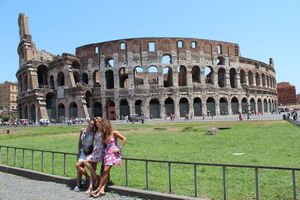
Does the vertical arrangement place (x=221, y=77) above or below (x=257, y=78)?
below

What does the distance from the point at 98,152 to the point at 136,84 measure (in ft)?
143

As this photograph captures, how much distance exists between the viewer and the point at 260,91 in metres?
57.3

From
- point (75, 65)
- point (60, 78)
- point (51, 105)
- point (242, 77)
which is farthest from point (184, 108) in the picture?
point (51, 105)

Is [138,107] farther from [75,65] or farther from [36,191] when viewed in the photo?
[36,191]

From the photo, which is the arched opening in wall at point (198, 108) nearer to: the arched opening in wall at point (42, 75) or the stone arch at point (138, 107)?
the stone arch at point (138, 107)

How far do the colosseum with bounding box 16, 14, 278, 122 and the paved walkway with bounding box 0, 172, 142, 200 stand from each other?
3830cm

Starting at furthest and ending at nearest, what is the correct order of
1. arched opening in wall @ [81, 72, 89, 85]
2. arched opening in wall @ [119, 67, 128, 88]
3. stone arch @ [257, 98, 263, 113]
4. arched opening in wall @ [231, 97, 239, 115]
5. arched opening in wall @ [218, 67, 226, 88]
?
stone arch @ [257, 98, 263, 113] < arched opening in wall @ [119, 67, 128, 88] < arched opening in wall @ [231, 97, 239, 115] < arched opening in wall @ [218, 67, 226, 88] < arched opening in wall @ [81, 72, 89, 85]

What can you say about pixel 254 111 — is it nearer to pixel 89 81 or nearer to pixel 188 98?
pixel 188 98

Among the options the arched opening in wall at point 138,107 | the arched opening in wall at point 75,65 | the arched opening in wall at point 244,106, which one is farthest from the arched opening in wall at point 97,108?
the arched opening in wall at point 244,106

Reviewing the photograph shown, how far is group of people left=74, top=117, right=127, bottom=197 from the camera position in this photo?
709 centimetres

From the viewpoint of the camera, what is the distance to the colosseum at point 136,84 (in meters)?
48.0

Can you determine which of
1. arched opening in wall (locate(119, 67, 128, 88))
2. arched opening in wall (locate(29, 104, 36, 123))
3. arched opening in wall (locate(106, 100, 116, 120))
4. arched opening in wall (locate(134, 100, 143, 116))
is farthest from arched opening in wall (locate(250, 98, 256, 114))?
arched opening in wall (locate(29, 104, 36, 123))

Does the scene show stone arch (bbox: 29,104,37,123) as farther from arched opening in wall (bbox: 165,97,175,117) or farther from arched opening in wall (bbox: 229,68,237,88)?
arched opening in wall (bbox: 229,68,237,88)

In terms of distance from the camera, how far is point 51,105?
51438 millimetres
